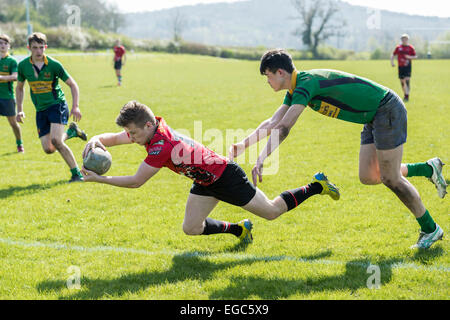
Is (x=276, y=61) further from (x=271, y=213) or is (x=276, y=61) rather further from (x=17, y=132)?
(x=17, y=132)

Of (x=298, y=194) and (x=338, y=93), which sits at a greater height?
(x=338, y=93)

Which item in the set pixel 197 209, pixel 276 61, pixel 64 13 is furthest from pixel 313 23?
pixel 197 209

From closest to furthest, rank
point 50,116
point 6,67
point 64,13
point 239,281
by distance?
1. point 239,281
2. point 50,116
3. point 6,67
4. point 64,13

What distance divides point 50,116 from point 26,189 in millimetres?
1367

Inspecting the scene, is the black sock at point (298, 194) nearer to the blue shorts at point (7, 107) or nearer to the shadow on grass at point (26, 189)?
the shadow on grass at point (26, 189)

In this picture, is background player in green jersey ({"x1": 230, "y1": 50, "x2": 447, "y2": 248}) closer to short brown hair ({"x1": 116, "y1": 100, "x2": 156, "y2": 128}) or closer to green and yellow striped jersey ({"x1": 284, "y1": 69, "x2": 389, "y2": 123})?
green and yellow striped jersey ({"x1": 284, "y1": 69, "x2": 389, "y2": 123})

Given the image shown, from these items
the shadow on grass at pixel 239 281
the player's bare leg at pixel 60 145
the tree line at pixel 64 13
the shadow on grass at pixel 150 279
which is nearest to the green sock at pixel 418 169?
the shadow on grass at pixel 239 281

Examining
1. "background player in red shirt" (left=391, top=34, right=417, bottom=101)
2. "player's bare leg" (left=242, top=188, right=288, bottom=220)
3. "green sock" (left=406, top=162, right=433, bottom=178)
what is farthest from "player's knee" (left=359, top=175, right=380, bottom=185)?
"background player in red shirt" (left=391, top=34, right=417, bottom=101)

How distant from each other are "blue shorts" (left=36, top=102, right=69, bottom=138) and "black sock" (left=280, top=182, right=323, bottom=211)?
474 cm

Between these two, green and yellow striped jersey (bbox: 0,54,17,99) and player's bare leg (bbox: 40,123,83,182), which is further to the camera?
green and yellow striped jersey (bbox: 0,54,17,99)

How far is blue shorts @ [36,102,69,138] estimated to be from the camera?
316 inches

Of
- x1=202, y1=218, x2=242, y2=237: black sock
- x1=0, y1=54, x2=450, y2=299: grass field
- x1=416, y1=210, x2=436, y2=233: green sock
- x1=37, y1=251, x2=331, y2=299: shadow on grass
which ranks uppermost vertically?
x1=416, y1=210, x2=436, y2=233: green sock

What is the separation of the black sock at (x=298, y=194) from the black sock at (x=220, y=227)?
2.15ft

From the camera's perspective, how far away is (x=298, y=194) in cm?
538
